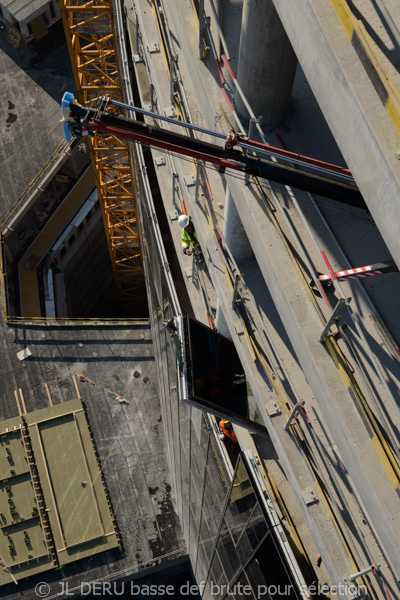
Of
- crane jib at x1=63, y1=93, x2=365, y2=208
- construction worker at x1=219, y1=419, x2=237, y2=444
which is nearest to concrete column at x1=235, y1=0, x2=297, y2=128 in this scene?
crane jib at x1=63, y1=93, x2=365, y2=208

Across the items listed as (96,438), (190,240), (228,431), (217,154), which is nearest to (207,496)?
(228,431)

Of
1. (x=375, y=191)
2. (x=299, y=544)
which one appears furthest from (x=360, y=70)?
(x=299, y=544)

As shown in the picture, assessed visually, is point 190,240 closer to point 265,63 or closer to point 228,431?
point 228,431

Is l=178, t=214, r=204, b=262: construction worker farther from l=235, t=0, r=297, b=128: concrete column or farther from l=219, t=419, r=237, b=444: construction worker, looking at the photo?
l=235, t=0, r=297, b=128: concrete column

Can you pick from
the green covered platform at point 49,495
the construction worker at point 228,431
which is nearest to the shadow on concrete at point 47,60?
the green covered platform at point 49,495

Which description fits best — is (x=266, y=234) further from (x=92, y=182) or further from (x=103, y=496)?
(x=92, y=182)

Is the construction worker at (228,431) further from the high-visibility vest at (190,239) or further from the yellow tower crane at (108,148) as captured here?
the yellow tower crane at (108,148)
